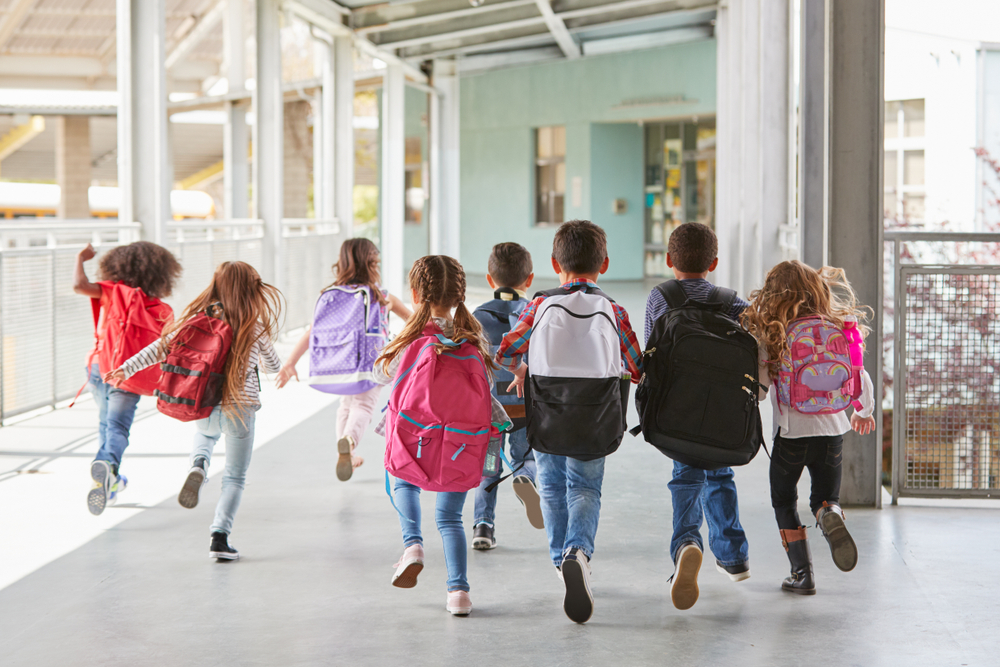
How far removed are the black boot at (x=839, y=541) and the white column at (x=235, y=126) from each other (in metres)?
16.2

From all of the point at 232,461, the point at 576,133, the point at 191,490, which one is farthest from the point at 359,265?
the point at 576,133

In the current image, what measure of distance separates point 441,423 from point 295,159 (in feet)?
69.4

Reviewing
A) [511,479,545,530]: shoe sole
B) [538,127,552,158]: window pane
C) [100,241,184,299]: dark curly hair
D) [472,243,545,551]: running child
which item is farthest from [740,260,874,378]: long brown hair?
[538,127,552,158]: window pane

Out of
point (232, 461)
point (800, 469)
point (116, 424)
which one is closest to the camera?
point (800, 469)

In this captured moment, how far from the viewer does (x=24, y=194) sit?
19375mm

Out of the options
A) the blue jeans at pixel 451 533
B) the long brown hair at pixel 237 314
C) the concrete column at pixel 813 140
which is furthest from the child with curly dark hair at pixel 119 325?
the concrete column at pixel 813 140

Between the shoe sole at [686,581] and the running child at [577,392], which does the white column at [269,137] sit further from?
the shoe sole at [686,581]

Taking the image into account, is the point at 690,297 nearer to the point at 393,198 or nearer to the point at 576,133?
the point at 393,198

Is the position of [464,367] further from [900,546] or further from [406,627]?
[900,546]

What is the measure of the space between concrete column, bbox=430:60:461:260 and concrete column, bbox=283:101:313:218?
12.7 ft

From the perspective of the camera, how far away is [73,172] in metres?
20.2

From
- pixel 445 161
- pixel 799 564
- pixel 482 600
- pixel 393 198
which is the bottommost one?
pixel 482 600

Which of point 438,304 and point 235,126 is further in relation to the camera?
point 235,126

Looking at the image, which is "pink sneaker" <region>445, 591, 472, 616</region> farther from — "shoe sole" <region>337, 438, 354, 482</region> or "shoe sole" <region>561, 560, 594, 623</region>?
"shoe sole" <region>337, 438, 354, 482</region>
